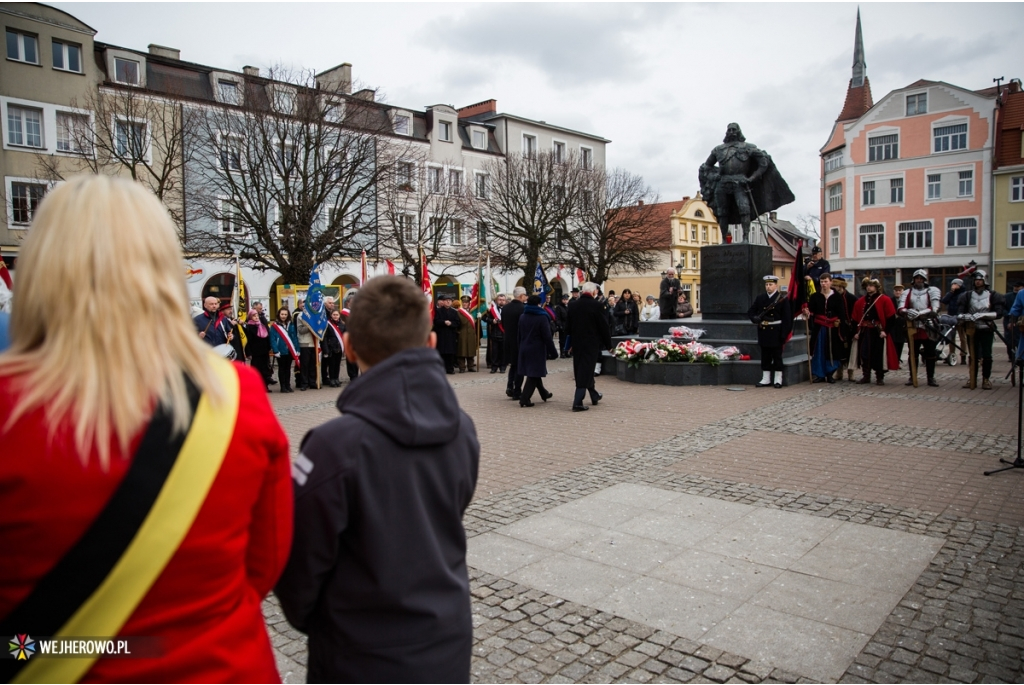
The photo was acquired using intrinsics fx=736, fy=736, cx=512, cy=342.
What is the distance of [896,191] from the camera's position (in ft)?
173

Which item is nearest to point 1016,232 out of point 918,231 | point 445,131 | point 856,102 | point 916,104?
point 918,231

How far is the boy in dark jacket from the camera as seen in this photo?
1806 mm

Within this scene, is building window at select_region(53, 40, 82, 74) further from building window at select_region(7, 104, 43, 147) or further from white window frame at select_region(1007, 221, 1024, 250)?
white window frame at select_region(1007, 221, 1024, 250)

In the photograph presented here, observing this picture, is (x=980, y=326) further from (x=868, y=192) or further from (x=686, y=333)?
(x=868, y=192)

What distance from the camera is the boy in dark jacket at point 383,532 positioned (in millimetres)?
1806

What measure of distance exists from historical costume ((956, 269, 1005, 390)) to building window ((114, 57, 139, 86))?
33.2 meters

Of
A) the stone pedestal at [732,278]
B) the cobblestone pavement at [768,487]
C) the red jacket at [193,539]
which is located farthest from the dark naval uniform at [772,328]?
the red jacket at [193,539]

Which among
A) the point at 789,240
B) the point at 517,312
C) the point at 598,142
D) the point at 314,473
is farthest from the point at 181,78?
the point at 789,240

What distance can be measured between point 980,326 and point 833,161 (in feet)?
164

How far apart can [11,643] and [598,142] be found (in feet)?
208

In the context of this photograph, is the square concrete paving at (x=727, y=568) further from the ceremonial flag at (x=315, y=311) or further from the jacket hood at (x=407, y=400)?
the ceremonial flag at (x=315, y=311)

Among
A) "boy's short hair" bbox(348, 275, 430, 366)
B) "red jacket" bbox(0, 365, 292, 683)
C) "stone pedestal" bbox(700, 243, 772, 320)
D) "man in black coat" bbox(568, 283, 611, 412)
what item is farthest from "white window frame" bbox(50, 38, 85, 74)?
"red jacket" bbox(0, 365, 292, 683)

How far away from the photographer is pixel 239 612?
1.51 m

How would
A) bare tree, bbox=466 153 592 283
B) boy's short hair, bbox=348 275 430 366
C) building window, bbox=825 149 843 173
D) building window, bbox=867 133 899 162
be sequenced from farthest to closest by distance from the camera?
building window, bbox=825 149 843 173 < building window, bbox=867 133 899 162 < bare tree, bbox=466 153 592 283 < boy's short hair, bbox=348 275 430 366
